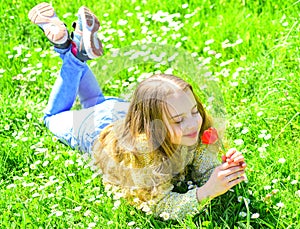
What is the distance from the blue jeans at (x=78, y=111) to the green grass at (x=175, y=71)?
2.1 inches

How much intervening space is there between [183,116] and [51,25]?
2.99ft

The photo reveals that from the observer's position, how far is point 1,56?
374 cm

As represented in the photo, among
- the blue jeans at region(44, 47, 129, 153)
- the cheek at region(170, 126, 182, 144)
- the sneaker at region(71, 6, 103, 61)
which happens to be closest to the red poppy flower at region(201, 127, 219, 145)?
the cheek at region(170, 126, 182, 144)

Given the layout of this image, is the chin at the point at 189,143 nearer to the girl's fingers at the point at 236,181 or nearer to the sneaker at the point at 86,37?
the girl's fingers at the point at 236,181

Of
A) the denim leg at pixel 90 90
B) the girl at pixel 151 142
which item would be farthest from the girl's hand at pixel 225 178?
the denim leg at pixel 90 90

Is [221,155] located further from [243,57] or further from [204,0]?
[204,0]

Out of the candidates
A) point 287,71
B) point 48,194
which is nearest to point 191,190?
point 48,194

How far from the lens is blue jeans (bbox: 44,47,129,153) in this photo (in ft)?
A: 10.1

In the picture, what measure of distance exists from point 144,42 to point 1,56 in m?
0.71

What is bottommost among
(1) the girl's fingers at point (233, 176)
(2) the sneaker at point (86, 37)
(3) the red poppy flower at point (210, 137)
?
(1) the girl's fingers at point (233, 176)

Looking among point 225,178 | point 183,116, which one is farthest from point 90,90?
point 225,178

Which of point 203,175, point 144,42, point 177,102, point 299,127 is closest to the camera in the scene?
point 177,102

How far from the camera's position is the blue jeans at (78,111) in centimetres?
306

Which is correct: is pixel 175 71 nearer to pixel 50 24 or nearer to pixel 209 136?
pixel 50 24
